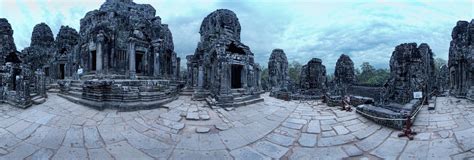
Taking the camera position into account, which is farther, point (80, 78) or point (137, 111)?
point (80, 78)

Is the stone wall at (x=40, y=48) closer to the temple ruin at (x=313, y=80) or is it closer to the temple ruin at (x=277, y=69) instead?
the temple ruin at (x=277, y=69)

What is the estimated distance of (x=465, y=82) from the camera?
1182cm

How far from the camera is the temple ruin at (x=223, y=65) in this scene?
11273 millimetres

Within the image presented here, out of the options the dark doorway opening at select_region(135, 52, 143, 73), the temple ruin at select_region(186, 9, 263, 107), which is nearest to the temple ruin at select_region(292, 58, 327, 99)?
the temple ruin at select_region(186, 9, 263, 107)

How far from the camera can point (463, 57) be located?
1184cm

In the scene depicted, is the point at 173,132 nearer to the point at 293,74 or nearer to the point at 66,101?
the point at 66,101

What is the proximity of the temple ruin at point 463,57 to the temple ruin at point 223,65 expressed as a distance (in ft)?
32.9

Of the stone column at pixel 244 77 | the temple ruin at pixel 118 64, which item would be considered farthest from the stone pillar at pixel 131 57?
the stone column at pixel 244 77

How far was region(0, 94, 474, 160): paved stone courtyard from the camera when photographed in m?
6.35

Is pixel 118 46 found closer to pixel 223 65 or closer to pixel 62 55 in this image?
pixel 223 65

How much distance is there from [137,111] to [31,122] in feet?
11.8

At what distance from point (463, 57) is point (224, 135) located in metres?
12.6

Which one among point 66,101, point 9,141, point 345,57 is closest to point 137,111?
point 9,141

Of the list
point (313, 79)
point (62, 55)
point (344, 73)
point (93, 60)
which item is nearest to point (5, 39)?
point (62, 55)
